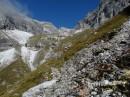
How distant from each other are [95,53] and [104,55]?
5.55 m

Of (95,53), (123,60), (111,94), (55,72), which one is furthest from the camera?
(55,72)

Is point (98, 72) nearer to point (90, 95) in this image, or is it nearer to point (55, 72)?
point (90, 95)

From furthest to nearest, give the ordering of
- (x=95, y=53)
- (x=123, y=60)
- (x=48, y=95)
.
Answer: (x=95, y=53) → (x=48, y=95) → (x=123, y=60)

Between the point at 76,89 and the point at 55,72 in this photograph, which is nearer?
the point at 76,89

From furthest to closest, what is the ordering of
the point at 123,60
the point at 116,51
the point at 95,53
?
the point at 95,53 → the point at 116,51 → the point at 123,60

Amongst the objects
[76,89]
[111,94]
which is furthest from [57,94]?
[111,94]

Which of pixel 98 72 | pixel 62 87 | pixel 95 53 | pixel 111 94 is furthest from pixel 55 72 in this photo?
pixel 111 94

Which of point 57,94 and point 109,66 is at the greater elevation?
point 109,66

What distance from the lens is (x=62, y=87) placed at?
3672 cm

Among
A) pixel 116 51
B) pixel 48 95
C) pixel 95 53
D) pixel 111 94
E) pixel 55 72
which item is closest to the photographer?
pixel 111 94

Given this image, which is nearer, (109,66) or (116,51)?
(109,66)

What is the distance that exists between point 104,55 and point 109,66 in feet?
12.1

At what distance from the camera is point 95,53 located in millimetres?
41781

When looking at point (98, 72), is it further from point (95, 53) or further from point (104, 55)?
point (95, 53)
